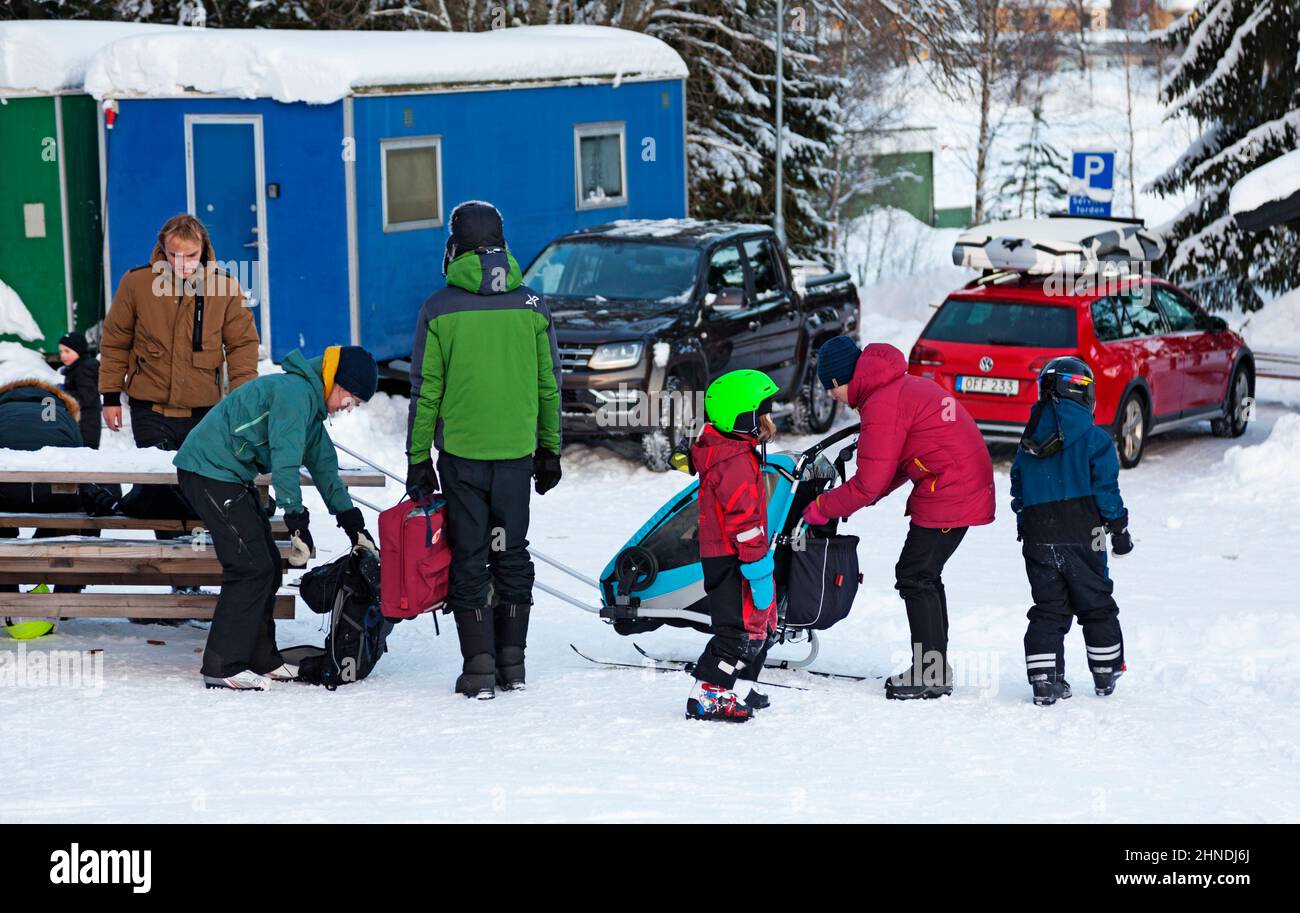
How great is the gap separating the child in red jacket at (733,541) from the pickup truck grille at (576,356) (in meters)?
A: 6.61

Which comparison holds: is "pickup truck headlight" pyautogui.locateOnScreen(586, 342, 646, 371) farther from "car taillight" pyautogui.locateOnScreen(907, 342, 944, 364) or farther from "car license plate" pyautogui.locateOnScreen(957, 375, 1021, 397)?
"car license plate" pyautogui.locateOnScreen(957, 375, 1021, 397)

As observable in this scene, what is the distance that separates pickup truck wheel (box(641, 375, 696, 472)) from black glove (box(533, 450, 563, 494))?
20.8 feet

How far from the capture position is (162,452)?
8328 mm

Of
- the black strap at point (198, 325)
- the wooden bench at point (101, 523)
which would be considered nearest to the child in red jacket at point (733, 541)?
the wooden bench at point (101, 523)

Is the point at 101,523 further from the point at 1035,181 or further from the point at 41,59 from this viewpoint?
the point at 1035,181

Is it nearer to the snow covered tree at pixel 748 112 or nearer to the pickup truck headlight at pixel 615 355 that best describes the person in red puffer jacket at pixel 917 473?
the pickup truck headlight at pixel 615 355

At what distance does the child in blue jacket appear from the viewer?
7.62 metres

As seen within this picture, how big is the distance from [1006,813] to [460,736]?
205 centimetres

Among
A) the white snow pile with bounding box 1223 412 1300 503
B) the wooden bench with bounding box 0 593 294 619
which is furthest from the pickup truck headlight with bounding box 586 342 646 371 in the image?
the wooden bench with bounding box 0 593 294 619

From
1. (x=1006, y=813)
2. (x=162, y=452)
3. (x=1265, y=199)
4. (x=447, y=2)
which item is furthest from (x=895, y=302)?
(x=1006, y=813)

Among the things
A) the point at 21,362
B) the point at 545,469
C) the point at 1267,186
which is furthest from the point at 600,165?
the point at 545,469

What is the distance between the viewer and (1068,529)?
764 centimetres

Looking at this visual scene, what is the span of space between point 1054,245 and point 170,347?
8.24 meters
